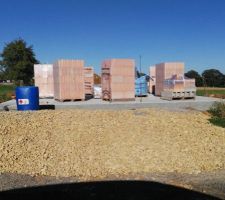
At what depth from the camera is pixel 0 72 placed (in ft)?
193

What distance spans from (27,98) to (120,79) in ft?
17.9

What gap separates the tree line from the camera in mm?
53938

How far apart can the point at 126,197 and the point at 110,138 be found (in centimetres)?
333

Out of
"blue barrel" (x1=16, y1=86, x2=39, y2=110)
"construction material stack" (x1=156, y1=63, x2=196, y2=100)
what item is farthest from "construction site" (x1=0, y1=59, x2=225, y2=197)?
"construction material stack" (x1=156, y1=63, x2=196, y2=100)

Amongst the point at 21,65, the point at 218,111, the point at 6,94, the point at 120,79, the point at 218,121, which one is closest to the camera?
the point at 218,121

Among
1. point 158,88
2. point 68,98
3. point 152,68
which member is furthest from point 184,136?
point 152,68

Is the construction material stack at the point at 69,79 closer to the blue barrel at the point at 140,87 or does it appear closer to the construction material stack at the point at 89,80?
the construction material stack at the point at 89,80

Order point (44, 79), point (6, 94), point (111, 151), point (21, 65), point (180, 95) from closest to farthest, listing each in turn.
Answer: point (111, 151) → point (180, 95) → point (44, 79) → point (6, 94) → point (21, 65)

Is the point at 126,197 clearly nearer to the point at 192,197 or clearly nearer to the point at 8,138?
the point at 192,197

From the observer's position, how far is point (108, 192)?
665cm

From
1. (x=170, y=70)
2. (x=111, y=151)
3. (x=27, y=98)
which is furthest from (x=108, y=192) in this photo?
(x=170, y=70)

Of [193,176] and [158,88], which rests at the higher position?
[158,88]

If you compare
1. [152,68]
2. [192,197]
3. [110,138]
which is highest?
[152,68]

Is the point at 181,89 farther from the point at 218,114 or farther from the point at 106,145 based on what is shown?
the point at 106,145
